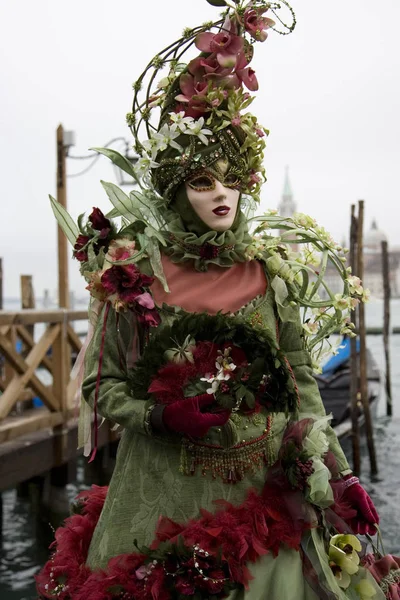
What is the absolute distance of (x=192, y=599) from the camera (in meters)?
1.78

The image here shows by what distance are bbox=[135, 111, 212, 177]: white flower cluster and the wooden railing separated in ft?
10.8

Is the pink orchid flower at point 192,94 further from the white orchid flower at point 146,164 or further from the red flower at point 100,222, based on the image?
the red flower at point 100,222

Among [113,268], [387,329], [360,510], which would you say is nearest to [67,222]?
[113,268]

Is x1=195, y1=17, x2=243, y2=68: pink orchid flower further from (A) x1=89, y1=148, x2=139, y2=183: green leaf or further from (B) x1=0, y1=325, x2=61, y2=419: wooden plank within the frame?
(B) x1=0, y1=325, x2=61, y2=419: wooden plank

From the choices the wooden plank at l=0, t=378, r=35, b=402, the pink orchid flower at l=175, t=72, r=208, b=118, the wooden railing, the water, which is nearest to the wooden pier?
the wooden railing

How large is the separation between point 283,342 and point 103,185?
718mm

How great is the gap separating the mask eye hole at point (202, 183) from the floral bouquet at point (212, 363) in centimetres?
39

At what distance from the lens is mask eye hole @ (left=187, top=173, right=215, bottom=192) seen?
210 cm

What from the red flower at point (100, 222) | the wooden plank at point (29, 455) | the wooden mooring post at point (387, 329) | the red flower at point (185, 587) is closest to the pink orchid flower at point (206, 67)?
the red flower at point (100, 222)

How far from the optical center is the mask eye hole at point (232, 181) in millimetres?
2131

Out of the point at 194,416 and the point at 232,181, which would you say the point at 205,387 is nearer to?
the point at 194,416

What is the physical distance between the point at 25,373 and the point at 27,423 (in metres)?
0.42

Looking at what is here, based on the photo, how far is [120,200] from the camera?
2.17 meters

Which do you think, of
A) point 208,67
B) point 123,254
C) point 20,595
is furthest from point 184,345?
point 20,595
